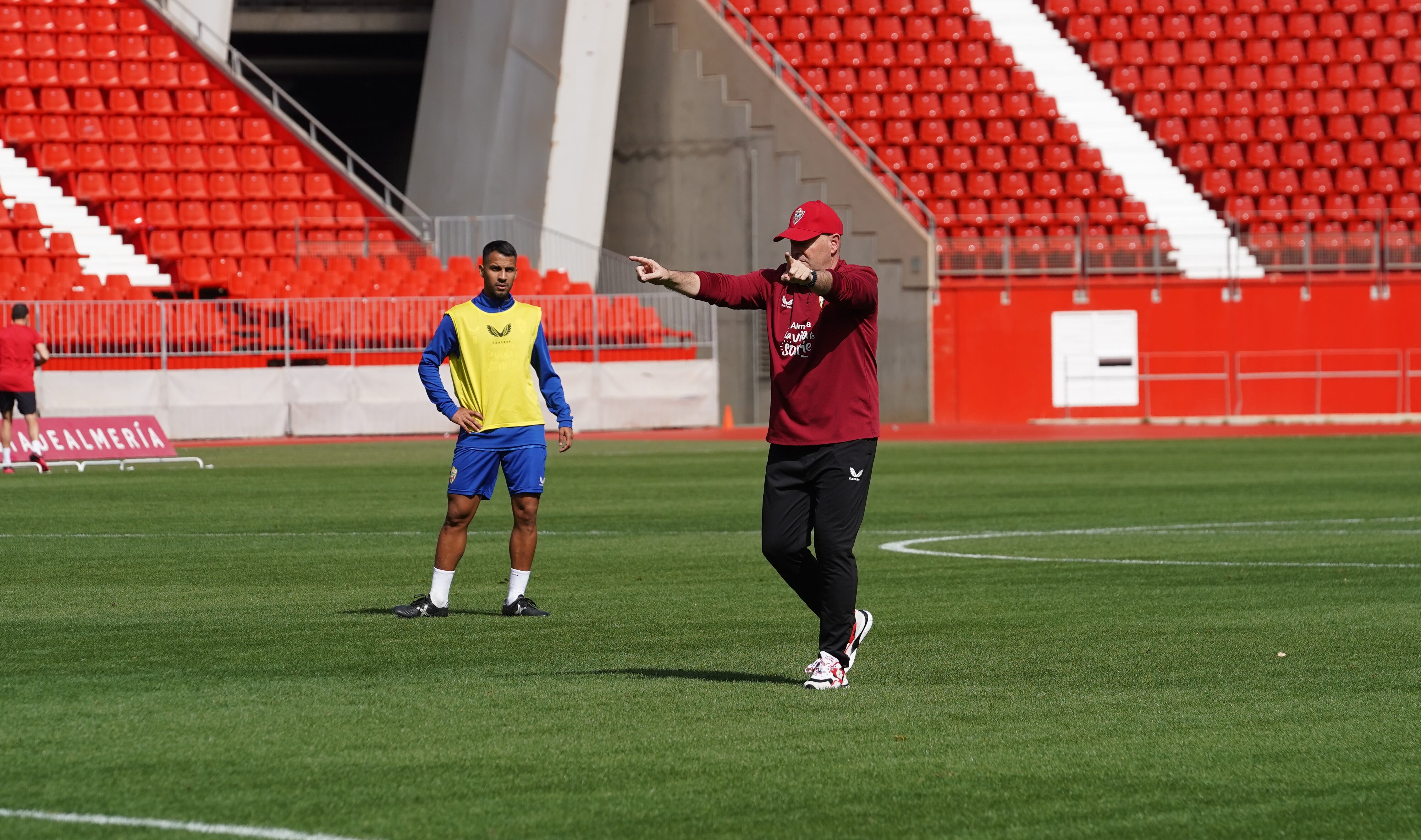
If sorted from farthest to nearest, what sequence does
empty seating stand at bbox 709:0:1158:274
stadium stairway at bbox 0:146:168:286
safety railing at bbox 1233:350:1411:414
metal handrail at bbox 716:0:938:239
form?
empty seating stand at bbox 709:0:1158:274 < safety railing at bbox 1233:350:1411:414 < metal handrail at bbox 716:0:938:239 < stadium stairway at bbox 0:146:168:286

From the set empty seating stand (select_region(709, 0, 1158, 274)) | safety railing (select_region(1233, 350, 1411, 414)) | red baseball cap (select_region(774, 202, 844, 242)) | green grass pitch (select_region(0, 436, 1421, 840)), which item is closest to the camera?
green grass pitch (select_region(0, 436, 1421, 840))

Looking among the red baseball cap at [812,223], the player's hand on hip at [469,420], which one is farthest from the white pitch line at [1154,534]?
the red baseball cap at [812,223]

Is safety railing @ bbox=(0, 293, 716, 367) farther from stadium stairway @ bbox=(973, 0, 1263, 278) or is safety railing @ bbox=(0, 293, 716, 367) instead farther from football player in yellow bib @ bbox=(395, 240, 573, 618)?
football player in yellow bib @ bbox=(395, 240, 573, 618)

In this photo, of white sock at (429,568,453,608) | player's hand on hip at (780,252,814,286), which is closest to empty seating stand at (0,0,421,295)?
white sock at (429,568,453,608)

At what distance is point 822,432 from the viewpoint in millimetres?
8039

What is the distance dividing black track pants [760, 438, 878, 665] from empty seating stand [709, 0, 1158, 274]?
97.0 feet

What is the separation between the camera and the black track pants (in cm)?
805

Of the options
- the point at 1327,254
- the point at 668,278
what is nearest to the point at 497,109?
the point at 1327,254

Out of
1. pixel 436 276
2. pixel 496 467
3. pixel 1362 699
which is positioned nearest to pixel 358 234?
pixel 436 276

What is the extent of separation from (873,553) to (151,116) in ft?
86.0

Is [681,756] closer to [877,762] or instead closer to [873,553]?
[877,762]

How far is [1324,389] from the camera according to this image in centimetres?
3803

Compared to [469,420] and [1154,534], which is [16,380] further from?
[469,420]

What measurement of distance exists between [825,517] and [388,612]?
11.2ft
